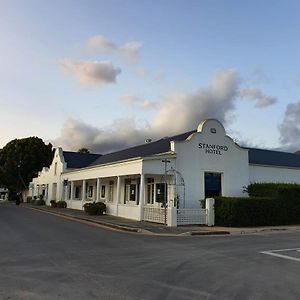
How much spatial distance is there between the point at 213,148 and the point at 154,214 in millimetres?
6277

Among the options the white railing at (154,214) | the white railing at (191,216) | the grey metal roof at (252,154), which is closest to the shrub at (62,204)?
the grey metal roof at (252,154)

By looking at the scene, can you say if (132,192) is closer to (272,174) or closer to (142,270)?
(272,174)

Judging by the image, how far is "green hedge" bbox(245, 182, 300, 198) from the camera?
26.3m

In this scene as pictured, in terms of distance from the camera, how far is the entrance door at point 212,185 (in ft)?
89.2

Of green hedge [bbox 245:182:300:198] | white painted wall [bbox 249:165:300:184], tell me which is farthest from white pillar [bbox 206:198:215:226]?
white painted wall [bbox 249:165:300:184]

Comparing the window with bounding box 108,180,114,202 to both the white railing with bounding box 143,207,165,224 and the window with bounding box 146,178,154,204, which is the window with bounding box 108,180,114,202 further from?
the white railing with bounding box 143,207,165,224

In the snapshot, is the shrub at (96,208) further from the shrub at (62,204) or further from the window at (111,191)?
the shrub at (62,204)

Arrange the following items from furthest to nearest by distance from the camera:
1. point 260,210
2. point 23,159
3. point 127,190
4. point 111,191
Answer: point 23,159 < point 111,191 < point 127,190 < point 260,210

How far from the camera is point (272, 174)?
105 feet

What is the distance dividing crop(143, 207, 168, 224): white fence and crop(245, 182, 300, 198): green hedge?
758 cm

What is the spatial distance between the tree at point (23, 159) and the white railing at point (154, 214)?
4558 cm

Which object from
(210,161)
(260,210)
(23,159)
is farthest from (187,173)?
(23,159)

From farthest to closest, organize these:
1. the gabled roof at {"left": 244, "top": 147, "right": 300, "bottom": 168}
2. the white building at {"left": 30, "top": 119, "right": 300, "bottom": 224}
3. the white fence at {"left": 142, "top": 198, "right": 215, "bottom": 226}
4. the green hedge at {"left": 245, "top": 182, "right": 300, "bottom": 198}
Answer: the gabled roof at {"left": 244, "top": 147, "right": 300, "bottom": 168}
the green hedge at {"left": 245, "top": 182, "right": 300, "bottom": 198}
the white building at {"left": 30, "top": 119, "right": 300, "bottom": 224}
the white fence at {"left": 142, "top": 198, "right": 215, "bottom": 226}

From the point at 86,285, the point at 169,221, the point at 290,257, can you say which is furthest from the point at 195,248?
the point at 169,221
